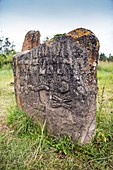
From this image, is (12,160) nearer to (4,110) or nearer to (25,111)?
(25,111)

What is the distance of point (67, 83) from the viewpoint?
9.41 ft

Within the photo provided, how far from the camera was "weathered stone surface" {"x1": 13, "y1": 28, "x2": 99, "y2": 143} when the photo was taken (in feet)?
9.05

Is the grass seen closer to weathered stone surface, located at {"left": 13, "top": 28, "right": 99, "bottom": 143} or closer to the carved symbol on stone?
weathered stone surface, located at {"left": 13, "top": 28, "right": 99, "bottom": 143}

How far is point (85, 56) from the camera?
2734mm

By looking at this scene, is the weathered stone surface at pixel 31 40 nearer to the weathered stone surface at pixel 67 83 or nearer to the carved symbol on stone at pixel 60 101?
the weathered stone surface at pixel 67 83

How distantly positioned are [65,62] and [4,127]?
1.43 metres

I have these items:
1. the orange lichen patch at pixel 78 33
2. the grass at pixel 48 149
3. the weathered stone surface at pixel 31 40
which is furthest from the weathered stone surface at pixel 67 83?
the weathered stone surface at pixel 31 40

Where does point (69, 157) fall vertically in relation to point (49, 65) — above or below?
below

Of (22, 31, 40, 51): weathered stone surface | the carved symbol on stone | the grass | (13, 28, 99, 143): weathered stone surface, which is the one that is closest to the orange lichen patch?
(13, 28, 99, 143): weathered stone surface

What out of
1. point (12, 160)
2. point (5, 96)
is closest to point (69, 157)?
point (12, 160)

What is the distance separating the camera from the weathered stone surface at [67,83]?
276 centimetres

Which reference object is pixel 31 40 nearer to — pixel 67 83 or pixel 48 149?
pixel 67 83

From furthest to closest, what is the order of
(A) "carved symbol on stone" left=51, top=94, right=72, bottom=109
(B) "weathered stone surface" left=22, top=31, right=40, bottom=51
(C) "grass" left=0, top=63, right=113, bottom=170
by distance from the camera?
1. (B) "weathered stone surface" left=22, top=31, right=40, bottom=51
2. (A) "carved symbol on stone" left=51, top=94, right=72, bottom=109
3. (C) "grass" left=0, top=63, right=113, bottom=170

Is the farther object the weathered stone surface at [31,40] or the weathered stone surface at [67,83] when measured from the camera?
the weathered stone surface at [31,40]
